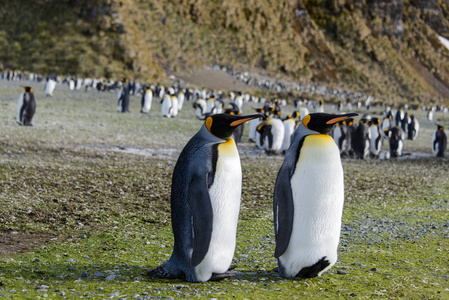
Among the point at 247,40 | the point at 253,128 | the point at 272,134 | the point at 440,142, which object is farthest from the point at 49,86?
the point at 247,40

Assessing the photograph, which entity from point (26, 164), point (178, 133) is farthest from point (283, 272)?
point (178, 133)

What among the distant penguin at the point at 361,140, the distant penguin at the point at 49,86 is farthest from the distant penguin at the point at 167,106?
the distant penguin at the point at 361,140

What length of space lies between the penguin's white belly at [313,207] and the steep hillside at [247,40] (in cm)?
4445

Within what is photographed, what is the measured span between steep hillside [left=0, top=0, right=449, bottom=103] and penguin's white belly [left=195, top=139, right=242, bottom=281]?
44.5 metres

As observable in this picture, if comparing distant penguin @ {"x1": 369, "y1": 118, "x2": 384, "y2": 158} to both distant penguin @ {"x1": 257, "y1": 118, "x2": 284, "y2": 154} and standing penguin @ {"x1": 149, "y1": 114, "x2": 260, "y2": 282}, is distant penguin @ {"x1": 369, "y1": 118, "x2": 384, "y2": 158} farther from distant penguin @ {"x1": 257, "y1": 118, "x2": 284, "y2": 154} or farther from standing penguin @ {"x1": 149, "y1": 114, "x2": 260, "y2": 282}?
standing penguin @ {"x1": 149, "y1": 114, "x2": 260, "y2": 282}

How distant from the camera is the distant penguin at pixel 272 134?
42.0 ft

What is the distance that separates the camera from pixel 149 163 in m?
9.72

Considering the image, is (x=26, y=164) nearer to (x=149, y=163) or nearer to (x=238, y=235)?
(x=149, y=163)

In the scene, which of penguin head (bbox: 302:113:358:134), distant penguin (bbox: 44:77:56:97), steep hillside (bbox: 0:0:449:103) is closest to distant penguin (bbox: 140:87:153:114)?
distant penguin (bbox: 44:77:56:97)

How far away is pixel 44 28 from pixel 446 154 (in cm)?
4423

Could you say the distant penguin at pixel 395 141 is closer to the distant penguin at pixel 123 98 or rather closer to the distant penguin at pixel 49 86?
the distant penguin at pixel 123 98

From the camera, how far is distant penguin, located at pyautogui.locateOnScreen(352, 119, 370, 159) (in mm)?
13148

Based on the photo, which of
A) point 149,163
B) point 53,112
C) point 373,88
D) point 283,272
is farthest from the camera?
point 373,88

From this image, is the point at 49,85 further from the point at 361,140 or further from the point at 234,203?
the point at 234,203
